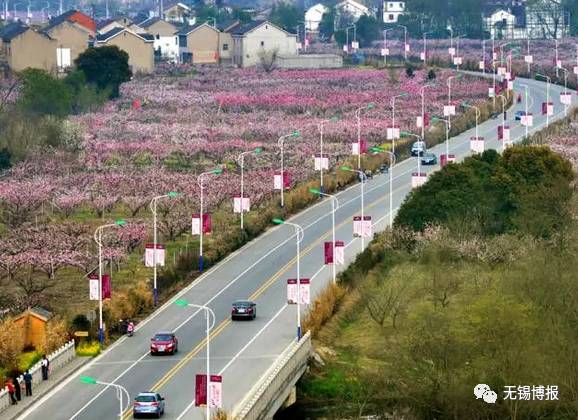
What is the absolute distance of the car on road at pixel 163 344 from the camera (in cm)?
6675

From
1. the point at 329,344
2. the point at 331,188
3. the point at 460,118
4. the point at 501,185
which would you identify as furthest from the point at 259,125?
the point at 329,344

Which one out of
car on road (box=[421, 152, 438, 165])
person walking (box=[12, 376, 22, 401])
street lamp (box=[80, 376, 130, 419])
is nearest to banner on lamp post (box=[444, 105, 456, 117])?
car on road (box=[421, 152, 438, 165])

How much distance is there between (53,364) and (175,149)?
6474cm

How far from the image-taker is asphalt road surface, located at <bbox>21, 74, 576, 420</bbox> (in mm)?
60625

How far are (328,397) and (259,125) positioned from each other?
7987 cm

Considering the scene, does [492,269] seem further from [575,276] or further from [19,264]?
[19,264]

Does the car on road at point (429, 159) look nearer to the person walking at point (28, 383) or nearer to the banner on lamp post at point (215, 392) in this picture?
the person walking at point (28, 383)

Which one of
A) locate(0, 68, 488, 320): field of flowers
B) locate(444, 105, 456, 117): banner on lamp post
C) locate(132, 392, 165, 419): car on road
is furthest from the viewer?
locate(444, 105, 456, 117): banner on lamp post

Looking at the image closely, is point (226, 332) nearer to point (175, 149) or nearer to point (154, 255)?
point (154, 255)

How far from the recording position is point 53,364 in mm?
64625

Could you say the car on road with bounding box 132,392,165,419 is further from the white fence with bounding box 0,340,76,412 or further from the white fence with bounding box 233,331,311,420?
the white fence with bounding box 0,340,76,412

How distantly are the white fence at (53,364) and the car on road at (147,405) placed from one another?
14.2 feet

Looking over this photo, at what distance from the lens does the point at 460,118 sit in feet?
452

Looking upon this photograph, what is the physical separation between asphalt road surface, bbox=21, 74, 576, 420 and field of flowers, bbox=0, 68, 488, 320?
5.04 m
